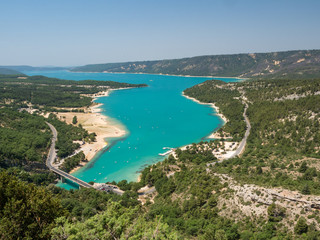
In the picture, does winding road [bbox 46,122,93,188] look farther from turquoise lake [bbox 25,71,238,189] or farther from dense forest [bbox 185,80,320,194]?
dense forest [bbox 185,80,320,194]

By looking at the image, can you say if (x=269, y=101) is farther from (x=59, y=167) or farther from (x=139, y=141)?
(x=59, y=167)

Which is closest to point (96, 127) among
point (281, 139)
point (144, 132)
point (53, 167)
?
point (144, 132)

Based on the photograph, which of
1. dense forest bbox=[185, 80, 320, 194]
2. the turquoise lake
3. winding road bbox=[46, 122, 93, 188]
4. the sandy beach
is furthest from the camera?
the sandy beach

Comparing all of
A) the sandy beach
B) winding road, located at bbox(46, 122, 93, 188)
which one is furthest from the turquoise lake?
the sandy beach

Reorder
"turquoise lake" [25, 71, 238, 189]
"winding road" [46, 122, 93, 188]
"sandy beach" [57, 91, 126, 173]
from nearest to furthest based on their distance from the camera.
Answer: "winding road" [46, 122, 93, 188]
"turquoise lake" [25, 71, 238, 189]
"sandy beach" [57, 91, 126, 173]

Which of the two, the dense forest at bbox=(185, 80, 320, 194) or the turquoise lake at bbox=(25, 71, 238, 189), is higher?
the dense forest at bbox=(185, 80, 320, 194)

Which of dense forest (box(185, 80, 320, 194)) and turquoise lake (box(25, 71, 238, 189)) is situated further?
turquoise lake (box(25, 71, 238, 189))

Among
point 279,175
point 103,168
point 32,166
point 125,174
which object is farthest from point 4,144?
point 279,175

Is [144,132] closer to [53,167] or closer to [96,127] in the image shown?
[96,127]
